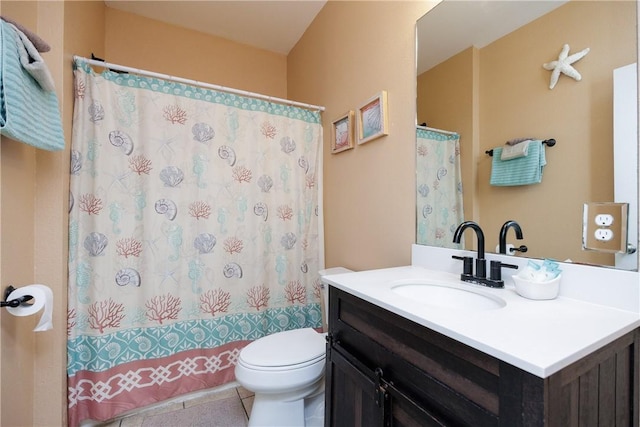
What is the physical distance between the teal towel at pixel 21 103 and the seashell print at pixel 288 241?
49.0 inches

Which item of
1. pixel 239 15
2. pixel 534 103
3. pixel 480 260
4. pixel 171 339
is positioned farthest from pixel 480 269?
pixel 239 15

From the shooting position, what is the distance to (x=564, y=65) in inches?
33.5

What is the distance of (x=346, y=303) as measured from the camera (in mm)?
982

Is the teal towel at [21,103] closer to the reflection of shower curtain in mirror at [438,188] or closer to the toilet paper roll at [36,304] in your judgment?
the toilet paper roll at [36,304]

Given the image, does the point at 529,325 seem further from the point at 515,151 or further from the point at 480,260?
the point at 515,151

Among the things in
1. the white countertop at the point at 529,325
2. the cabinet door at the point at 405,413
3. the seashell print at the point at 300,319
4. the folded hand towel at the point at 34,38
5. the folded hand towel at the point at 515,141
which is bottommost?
the seashell print at the point at 300,319

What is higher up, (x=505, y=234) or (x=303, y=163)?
(x=303, y=163)

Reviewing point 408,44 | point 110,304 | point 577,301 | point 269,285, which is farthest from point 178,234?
point 577,301

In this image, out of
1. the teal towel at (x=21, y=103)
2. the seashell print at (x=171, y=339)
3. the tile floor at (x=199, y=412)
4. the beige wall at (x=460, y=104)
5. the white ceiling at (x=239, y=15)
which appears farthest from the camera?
the white ceiling at (x=239, y=15)

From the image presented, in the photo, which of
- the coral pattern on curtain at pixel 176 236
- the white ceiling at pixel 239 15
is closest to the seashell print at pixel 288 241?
the coral pattern on curtain at pixel 176 236

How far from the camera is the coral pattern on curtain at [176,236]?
1.44m

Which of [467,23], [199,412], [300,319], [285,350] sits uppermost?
[467,23]

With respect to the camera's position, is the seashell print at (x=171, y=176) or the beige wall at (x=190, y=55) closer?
the seashell print at (x=171, y=176)

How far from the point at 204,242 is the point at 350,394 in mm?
1200
